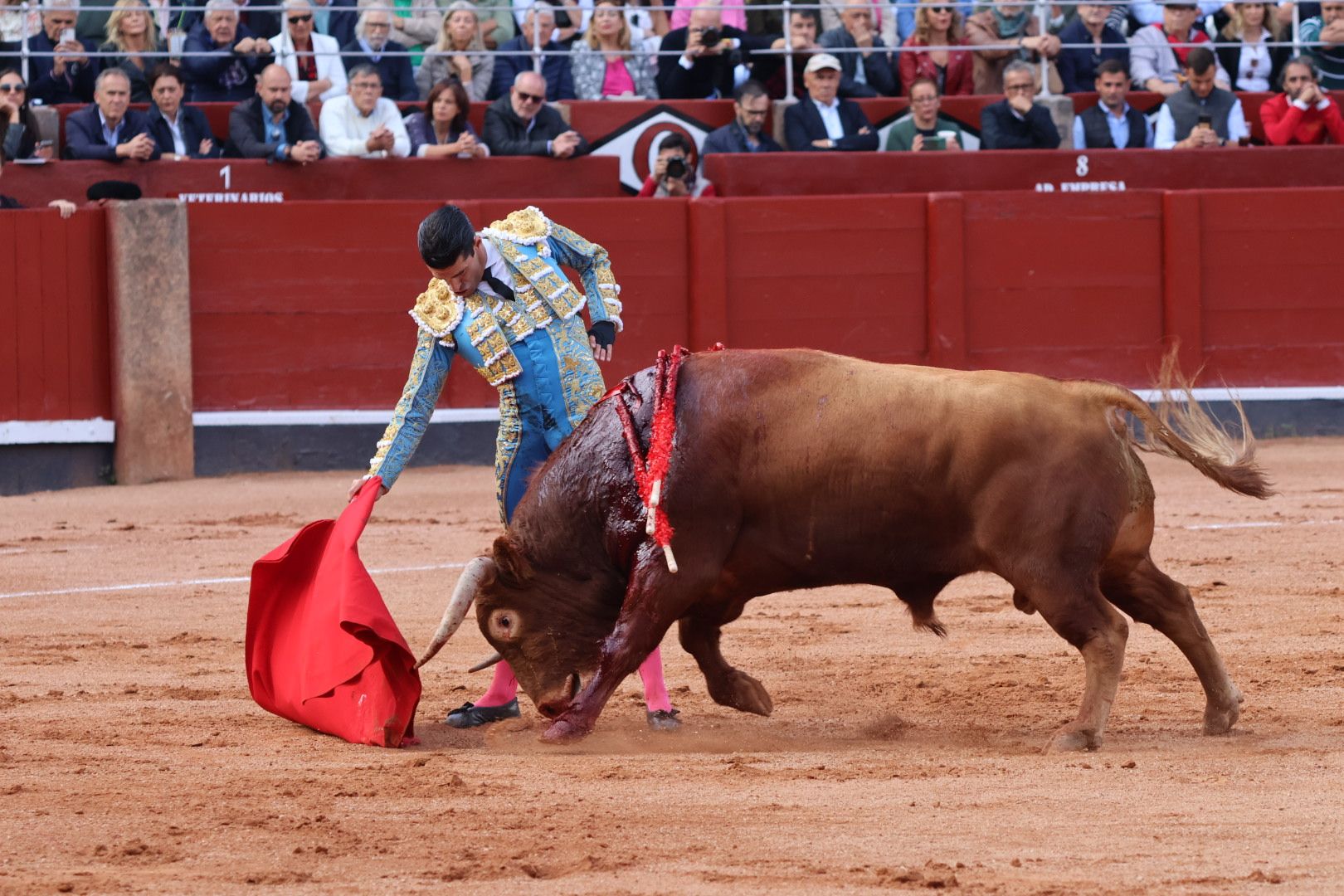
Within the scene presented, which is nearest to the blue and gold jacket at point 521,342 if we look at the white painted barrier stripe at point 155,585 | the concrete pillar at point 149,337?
the white painted barrier stripe at point 155,585

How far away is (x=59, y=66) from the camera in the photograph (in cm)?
982

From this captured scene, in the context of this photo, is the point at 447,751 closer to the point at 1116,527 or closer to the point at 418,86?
the point at 1116,527

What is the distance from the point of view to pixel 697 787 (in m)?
3.64

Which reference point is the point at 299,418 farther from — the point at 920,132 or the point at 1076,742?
the point at 1076,742

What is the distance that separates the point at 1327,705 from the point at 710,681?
1.47 m

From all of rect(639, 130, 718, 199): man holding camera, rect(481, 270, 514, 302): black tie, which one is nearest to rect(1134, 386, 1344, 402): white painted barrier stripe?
rect(639, 130, 718, 199): man holding camera

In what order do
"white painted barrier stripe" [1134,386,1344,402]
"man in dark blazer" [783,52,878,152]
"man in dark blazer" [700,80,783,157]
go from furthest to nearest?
"white painted barrier stripe" [1134,386,1344,402], "man in dark blazer" [783,52,878,152], "man in dark blazer" [700,80,783,157]

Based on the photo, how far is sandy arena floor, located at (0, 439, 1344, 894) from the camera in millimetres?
3037

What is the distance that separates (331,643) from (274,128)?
5.89 metres

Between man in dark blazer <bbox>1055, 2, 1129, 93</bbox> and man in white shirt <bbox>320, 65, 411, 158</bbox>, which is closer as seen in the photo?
man in white shirt <bbox>320, 65, 411, 158</bbox>

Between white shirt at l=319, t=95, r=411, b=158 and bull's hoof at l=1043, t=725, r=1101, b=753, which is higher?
white shirt at l=319, t=95, r=411, b=158

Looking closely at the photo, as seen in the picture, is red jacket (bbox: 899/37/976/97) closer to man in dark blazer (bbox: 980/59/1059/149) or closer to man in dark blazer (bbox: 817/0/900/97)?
man in dark blazer (bbox: 817/0/900/97)

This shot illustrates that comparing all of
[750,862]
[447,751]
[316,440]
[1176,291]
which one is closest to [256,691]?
[447,751]

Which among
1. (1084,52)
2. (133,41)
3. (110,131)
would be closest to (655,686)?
(110,131)
